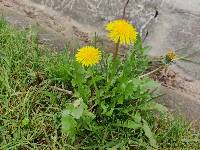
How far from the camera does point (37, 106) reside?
2977 millimetres

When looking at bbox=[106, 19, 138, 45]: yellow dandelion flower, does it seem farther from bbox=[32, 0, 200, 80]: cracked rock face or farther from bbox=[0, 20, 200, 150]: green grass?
bbox=[32, 0, 200, 80]: cracked rock face

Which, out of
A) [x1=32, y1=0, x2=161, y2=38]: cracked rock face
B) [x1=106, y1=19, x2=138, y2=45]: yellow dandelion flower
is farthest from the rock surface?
[x1=106, y1=19, x2=138, y2=45]: yellow dandelion flower

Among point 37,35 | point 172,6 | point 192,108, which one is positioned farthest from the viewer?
point 172,6

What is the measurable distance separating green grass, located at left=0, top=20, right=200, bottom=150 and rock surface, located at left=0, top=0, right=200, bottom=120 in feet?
1.39

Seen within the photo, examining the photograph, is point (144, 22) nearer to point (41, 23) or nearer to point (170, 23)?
point (170, 23)

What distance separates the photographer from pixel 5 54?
125 inches

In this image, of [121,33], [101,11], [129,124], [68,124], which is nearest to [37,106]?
[68,124]

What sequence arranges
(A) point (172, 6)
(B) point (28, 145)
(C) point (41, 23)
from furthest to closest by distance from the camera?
(A) point (172, 6) → (C) point (41, 23) → (B) point (28, 145)

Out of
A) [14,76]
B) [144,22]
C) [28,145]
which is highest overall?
[144,22]

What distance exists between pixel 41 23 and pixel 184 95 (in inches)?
47.6

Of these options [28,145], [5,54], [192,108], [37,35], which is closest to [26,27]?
[37,35]

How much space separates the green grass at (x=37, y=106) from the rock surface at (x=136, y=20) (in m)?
0.42

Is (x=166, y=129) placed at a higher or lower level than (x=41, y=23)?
lower

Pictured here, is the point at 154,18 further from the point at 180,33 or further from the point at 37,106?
the point at 37,106
